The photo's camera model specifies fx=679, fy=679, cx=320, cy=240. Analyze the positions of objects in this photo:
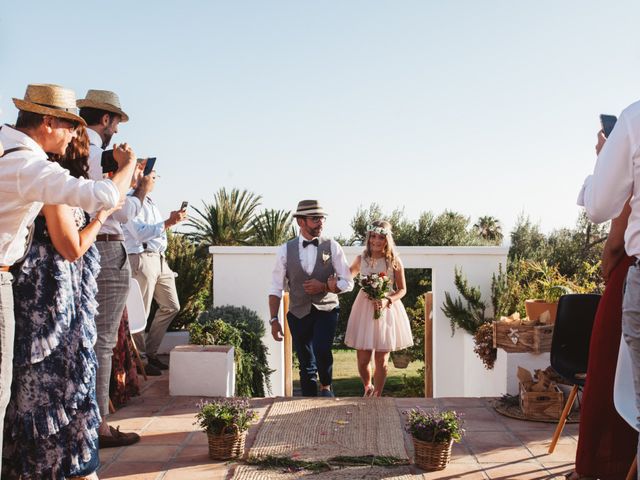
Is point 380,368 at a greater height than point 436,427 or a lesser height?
lesser

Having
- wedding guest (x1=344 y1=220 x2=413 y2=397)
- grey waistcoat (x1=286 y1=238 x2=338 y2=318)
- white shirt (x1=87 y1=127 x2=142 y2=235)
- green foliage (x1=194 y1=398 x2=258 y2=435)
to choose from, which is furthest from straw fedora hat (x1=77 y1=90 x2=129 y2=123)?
wedding guest (x1=344 y1=220 x2=413 y2=397)

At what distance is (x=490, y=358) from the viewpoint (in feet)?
20.0

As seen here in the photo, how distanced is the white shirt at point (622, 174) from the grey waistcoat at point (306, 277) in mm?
3352

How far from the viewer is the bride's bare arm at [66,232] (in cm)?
275

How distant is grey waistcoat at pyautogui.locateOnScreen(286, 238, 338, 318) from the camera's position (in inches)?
221

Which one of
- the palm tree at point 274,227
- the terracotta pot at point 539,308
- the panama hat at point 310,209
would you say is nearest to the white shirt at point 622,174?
the terracotta pot at point 539,308

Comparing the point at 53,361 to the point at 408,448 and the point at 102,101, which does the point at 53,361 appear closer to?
the point at 102,101

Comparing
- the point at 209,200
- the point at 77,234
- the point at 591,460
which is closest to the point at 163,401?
the point at 77,234

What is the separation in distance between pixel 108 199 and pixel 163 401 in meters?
3.06

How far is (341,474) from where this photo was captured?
11.8 feet

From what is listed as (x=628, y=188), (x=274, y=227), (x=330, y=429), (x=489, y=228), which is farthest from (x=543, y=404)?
(x=489, y=228)

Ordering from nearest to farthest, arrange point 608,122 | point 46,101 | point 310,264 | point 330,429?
point 46,101 < point 608,122 < point 330,429 < point 310,264

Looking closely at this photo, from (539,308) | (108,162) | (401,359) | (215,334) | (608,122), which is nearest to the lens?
(608,122)

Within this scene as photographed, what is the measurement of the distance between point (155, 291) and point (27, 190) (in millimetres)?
4191
